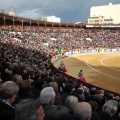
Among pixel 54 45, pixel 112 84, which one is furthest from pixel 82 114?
pixel 54 45

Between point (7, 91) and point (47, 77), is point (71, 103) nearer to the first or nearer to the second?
point (7, 91)

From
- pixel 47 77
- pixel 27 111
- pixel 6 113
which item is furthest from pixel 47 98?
pixel 47 77

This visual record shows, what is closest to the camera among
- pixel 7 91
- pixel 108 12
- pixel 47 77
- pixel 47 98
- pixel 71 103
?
pixel 7 91

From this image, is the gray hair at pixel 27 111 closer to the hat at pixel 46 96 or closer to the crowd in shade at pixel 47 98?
the crowd in shade at pixel 47 98

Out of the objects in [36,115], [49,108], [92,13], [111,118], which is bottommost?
[111,118]

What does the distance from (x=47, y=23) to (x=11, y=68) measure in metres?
67.9

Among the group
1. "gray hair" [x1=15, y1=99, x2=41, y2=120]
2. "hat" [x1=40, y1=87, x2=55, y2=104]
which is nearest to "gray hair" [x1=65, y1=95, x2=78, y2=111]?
"hat" [x1=40, y1=87, x2=55, y2=104]

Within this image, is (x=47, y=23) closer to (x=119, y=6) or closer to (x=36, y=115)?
(x=36, y=115)

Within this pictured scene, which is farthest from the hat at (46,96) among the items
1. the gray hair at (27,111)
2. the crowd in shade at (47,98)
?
the gray hair at (27,111)

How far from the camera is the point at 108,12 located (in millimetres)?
180250

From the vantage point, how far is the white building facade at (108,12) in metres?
175

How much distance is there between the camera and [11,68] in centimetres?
988

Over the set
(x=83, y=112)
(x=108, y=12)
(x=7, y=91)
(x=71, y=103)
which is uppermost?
(x=108, y=12)

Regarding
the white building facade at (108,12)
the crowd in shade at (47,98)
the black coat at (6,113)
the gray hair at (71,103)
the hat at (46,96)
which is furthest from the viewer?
the white building facade at (108,12)
